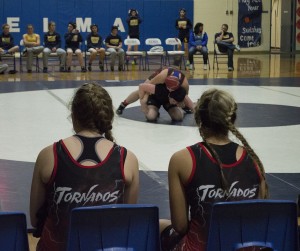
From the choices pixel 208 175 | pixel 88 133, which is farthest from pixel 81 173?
pixel 208 175

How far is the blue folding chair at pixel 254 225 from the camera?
3.13 metres

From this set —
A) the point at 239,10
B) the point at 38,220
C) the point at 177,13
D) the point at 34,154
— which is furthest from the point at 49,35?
the point at 38,220

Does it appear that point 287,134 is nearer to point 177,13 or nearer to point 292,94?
point 292,94

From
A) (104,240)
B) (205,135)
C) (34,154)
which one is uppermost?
(205,135)

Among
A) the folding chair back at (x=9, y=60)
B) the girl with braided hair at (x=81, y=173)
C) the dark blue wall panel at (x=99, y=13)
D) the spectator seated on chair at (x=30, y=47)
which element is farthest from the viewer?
the dark blue wall panel at (x=99, y=13)

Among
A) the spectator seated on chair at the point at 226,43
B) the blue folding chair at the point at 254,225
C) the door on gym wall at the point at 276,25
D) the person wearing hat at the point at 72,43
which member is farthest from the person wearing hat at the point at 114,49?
the blue folding chair at the point at 254,225

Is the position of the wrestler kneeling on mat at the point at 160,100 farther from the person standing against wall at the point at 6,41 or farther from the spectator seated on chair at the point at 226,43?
the spectator seated on chair at the point at 226,43

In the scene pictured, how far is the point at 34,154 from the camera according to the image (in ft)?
26.5

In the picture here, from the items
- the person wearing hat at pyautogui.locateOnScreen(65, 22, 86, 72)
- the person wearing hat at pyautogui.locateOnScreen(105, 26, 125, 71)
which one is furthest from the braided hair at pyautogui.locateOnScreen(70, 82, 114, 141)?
the person wearing hat at pyautogui.locateOnScreen(105, 26, 125, 71)

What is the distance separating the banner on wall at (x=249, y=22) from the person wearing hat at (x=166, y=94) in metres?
17.3

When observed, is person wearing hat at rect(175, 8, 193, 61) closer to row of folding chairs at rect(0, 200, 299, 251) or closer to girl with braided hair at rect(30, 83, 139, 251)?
girl with braided hair at rect(30, 83, 139, 251)

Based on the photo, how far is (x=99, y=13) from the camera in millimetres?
25609

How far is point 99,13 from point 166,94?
15707 millimetres

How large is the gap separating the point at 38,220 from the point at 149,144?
5154 millimetres
